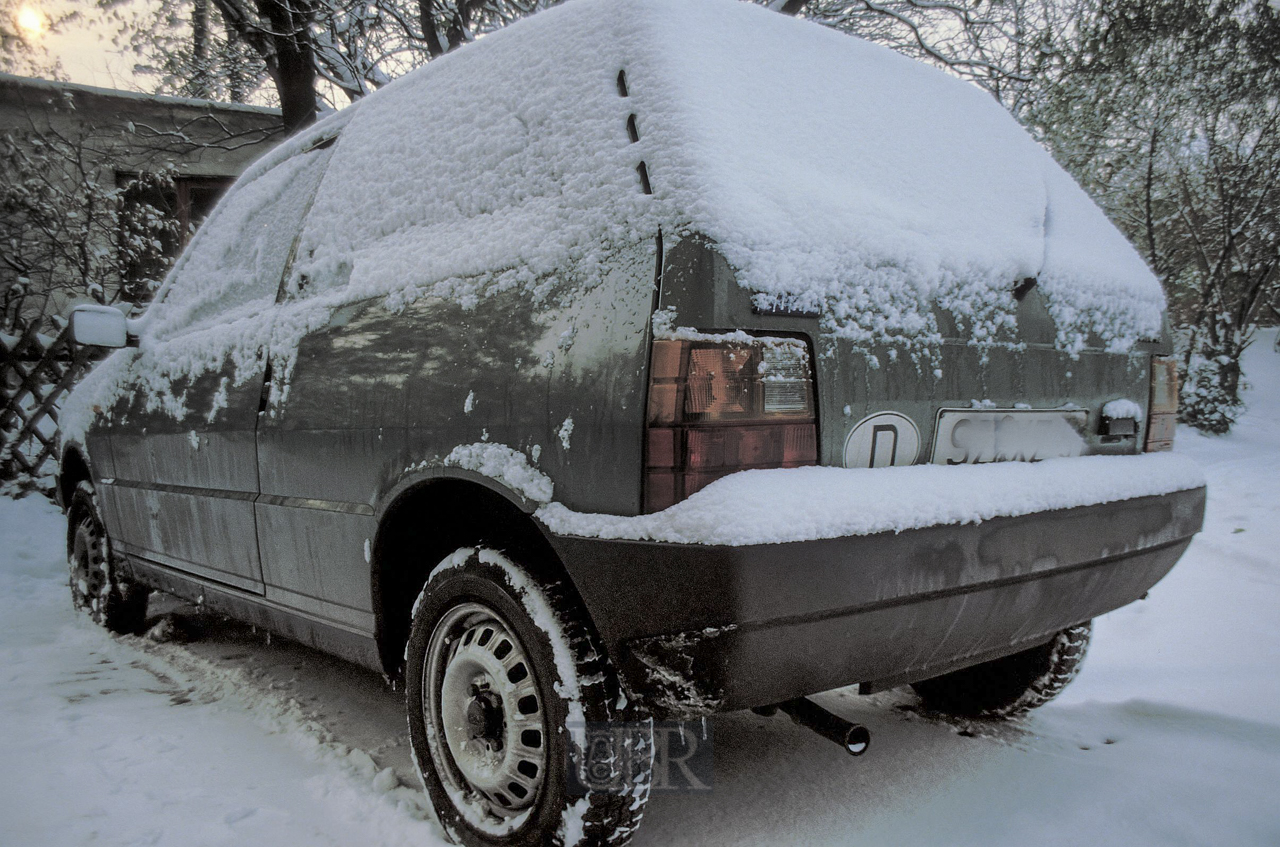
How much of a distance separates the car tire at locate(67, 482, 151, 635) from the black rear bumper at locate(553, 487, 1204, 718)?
3221 mm

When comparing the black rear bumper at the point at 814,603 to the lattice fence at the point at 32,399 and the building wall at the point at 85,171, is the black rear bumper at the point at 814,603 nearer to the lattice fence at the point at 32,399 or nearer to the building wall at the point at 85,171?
the lattice fence at the point at 32,399

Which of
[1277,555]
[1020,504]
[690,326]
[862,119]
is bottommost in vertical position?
[1277,555]

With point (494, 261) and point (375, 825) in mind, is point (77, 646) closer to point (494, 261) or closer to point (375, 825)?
point (375, 825)

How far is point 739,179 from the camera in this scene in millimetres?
1565

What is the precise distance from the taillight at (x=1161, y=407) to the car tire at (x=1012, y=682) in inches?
23.8

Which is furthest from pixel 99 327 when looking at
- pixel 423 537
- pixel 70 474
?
pixel 423 537

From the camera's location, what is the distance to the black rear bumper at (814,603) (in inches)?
55.1

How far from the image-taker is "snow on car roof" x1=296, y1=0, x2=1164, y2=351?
159 centimetres

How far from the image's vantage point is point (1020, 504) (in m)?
1.69

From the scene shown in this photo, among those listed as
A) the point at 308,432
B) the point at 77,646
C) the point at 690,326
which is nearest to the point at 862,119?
the point at 690,326

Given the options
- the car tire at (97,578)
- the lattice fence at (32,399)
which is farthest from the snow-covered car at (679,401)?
the lattice fence at (32,399)

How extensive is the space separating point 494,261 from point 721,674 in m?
1.01

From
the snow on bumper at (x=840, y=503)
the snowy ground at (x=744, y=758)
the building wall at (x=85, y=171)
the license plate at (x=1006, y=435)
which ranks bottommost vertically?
the snowy ground at (x=744, y=758)

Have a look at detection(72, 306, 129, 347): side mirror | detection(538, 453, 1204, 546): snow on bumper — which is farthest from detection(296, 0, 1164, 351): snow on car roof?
detection(72, 306, 129, 347): side mirror
